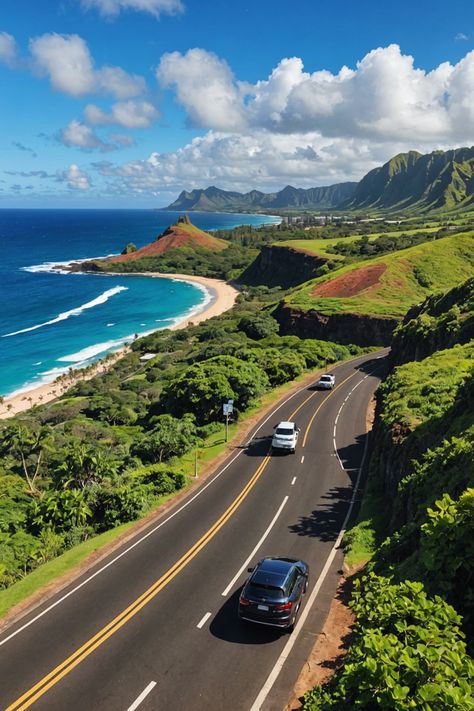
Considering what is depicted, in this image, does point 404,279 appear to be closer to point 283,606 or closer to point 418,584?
point 283,606

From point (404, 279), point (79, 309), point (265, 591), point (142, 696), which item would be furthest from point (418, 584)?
point (79, 309)

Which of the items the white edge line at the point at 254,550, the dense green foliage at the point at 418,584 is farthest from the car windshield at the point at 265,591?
the white edge line at the point at 254,550

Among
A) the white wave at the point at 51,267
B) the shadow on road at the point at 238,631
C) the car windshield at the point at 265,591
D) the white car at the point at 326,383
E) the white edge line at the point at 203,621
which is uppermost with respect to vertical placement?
the white wave at the point at 51,267

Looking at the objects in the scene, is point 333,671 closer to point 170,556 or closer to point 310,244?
point 170,556

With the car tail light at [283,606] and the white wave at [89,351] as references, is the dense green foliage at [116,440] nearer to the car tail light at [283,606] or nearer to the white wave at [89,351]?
the car tail light at [283,606]

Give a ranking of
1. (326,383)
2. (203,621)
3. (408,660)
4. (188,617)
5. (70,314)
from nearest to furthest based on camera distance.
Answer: (408,660), (203,621), (188,617), (326,383), (70,314)

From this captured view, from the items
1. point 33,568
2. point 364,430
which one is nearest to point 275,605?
point 33,568

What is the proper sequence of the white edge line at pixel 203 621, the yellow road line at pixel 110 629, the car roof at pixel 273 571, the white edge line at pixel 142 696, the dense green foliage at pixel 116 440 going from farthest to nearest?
the dense green foliage at pixel 116 440 → the white edge line at pixel 203 621 → the car roof at pixel 273 571 → the yellow road line at pixel 110 629 → the white edge line at pixel 142 696
